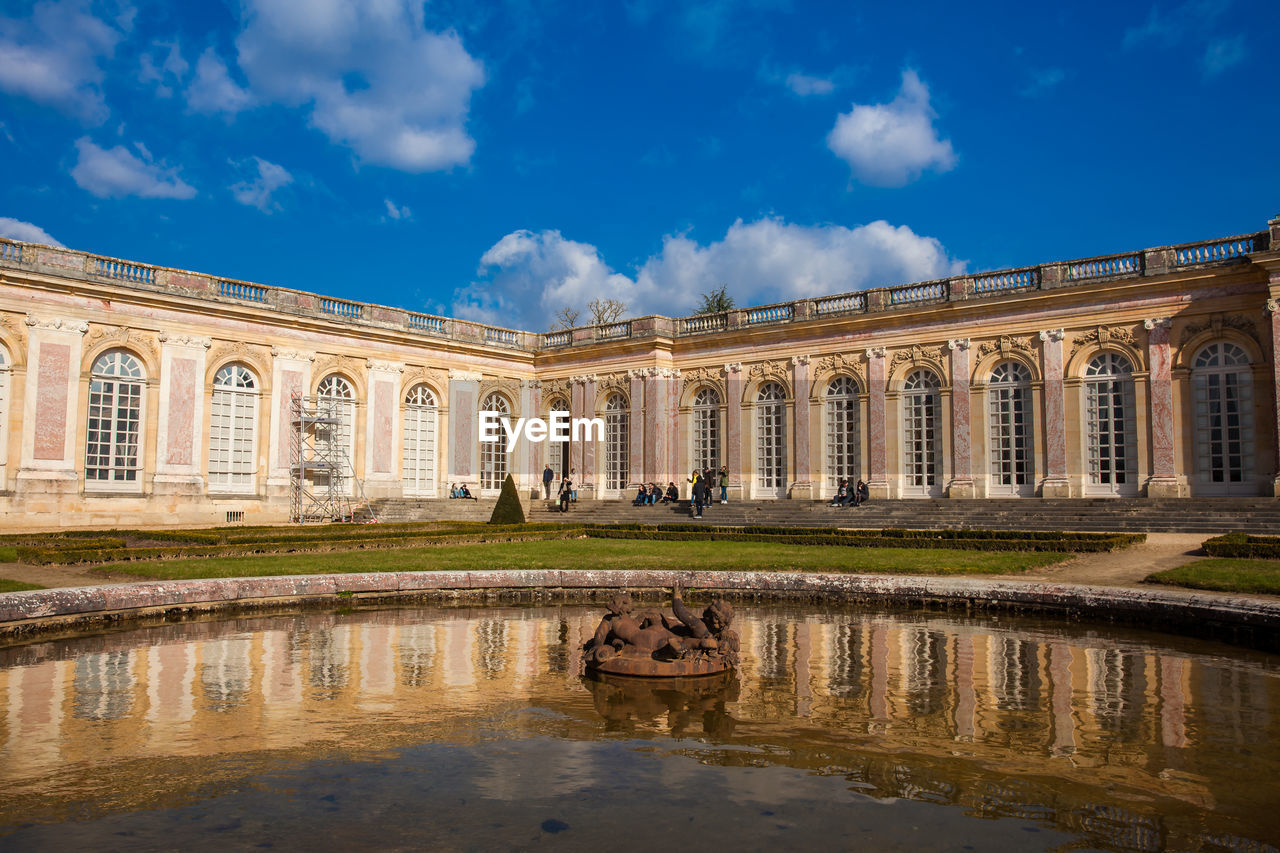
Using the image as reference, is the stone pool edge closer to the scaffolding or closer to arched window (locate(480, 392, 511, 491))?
the scaffolding

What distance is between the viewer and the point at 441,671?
6934 millimetres

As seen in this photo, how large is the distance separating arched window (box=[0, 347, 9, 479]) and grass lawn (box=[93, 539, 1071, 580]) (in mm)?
11876

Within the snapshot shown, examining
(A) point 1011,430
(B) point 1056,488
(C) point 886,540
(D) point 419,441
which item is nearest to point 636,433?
(D) point 419,441

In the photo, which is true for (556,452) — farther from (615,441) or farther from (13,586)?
(13,586)

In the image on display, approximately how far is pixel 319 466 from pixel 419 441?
376 centimetres

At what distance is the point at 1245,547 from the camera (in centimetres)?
1420

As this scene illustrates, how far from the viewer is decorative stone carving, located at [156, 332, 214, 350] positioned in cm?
2475

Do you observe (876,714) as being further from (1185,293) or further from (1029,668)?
(1185,293)

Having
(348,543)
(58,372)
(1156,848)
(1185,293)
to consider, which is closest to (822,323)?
(1185,293)

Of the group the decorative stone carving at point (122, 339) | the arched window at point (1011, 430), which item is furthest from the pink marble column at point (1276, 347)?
the decorative stone carving at point (122, 339)

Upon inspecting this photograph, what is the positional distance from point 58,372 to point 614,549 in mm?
16177

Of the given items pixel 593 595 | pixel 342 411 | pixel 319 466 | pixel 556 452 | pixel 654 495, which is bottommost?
pixel 593 595

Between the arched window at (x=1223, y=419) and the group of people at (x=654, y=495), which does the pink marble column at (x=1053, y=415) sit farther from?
the group of people at (x=654, y=495)

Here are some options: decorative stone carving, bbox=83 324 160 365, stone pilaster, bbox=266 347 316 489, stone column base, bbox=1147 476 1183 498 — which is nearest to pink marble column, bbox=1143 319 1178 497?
stone column base, bbox=1147 476 1183 498
